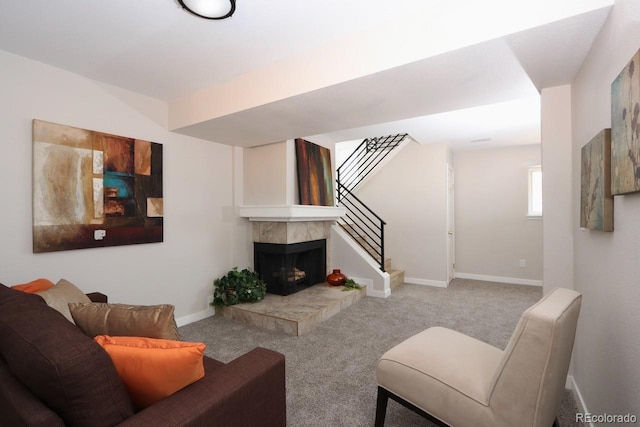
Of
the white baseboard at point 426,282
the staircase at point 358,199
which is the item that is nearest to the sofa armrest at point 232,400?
the staircase at point 358,199

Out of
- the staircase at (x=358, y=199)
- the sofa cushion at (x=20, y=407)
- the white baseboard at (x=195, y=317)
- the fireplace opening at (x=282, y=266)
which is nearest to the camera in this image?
the sofa cushion at (x=20, y=407)

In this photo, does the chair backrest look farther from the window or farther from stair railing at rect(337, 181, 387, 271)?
the window

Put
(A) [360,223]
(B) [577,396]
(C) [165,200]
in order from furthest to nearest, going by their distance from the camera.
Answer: (A) [360,223] < (C) [165,200] < (B) [577,396]

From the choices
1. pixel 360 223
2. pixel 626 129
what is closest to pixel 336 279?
pixel 360 223

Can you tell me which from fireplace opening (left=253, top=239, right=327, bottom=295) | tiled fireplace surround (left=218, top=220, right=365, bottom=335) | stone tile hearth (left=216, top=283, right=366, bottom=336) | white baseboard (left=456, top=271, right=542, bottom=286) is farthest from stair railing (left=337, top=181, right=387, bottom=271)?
white baseboard (left=456, top=271, right=542, bottom=286)

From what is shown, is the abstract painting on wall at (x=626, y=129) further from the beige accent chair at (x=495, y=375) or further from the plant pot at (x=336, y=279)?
the plant pot at (x=336, y=279)

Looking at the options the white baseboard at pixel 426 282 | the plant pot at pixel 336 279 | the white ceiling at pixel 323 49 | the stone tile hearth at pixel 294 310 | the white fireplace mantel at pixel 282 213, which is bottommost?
the white baseboard at pixel 426 282

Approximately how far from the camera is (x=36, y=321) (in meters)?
1.06

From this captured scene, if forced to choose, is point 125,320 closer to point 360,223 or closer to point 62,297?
point 62,297

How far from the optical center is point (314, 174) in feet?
14.6

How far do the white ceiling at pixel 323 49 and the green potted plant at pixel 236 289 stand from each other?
1920 millimetres

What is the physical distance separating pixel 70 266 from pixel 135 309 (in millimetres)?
1857

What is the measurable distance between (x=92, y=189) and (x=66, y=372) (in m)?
2.35

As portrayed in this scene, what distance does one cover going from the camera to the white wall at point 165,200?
2344 millimetres
